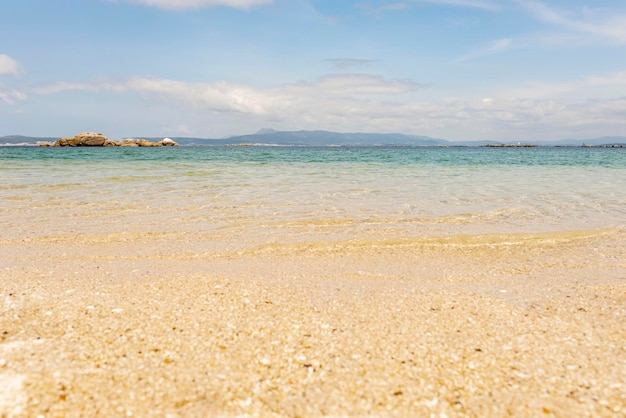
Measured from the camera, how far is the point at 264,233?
8516 mm

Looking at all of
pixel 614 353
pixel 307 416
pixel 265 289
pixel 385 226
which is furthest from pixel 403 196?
pixel 307 416

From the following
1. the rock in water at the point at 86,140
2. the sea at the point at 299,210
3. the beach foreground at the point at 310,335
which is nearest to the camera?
the beach foreground at the point at 310,335

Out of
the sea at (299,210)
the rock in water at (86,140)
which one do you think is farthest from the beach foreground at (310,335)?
the rock in water at (86,140)

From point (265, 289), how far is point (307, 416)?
8.31 ft

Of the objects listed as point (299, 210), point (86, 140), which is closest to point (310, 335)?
point (299, 210)

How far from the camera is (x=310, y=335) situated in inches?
157

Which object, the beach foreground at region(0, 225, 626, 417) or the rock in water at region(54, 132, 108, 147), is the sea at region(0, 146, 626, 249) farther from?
the rock in water at region(54, 132, 108, 147)

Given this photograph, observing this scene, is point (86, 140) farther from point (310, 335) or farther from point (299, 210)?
point (310, 335)

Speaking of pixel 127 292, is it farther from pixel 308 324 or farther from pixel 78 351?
pixel 308 324

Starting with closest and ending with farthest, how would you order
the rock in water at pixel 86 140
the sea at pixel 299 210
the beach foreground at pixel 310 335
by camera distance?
the beach foreground at pixel 310 335
the sea at pixel 299 210
the rock in water at pixel 86 140

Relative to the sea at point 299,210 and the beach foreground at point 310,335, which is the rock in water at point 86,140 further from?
the beach foreground at point 310,335

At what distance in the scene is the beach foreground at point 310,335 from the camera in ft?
9.85

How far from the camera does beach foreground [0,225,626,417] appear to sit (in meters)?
3.00

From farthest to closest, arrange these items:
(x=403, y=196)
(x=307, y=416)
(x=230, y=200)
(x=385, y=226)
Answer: (x=403, y=196), (x=230, y=200), (x=385, y=226), (x=307, y=416)
